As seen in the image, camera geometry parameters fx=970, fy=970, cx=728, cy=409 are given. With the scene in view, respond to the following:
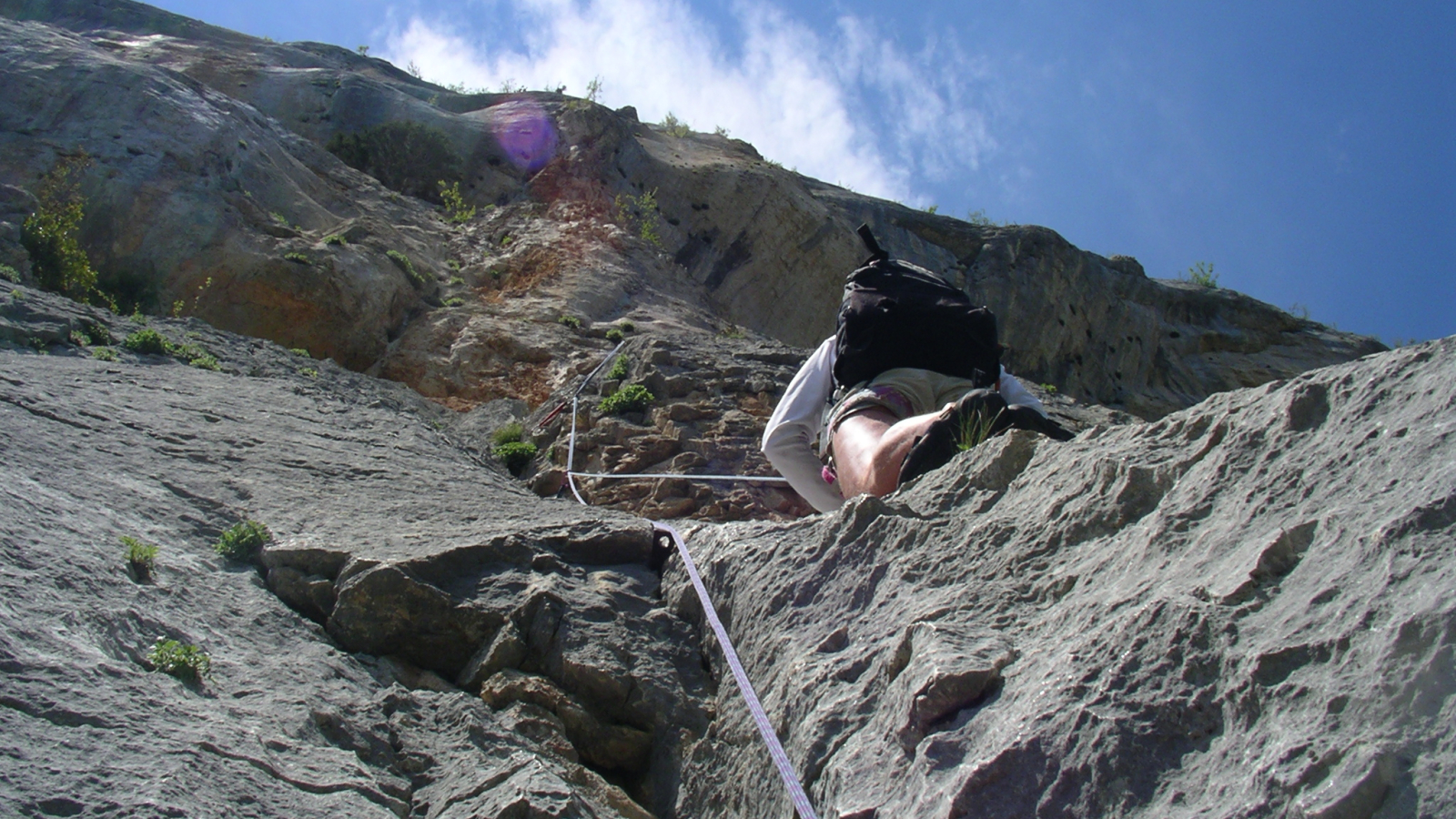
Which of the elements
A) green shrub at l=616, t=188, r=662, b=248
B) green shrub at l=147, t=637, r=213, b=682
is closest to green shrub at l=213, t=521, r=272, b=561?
green shrub at l=147, t=637, r=213, b=682

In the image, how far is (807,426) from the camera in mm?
5059

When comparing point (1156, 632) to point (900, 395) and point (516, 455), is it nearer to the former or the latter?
point (900, 395)

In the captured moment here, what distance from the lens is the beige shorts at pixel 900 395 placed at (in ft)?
15.0

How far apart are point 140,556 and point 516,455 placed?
6.13 metres

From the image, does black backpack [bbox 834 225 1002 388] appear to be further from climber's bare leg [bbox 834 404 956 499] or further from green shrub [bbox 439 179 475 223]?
green shrub [bbox 439 179 475 223]

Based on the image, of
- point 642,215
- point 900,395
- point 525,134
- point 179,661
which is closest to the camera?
point 179,661

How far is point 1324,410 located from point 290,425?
6136 millimetres

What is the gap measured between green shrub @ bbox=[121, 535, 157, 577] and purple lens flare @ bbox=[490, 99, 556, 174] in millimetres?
20014

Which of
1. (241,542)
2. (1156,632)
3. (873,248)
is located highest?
(873,248)

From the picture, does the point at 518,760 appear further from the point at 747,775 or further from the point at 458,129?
the point at 458,129

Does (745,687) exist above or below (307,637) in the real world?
above

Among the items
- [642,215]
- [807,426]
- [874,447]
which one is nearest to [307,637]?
[874,447]

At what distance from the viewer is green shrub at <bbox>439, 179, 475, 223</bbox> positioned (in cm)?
1981

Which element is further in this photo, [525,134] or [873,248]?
[525,134]
